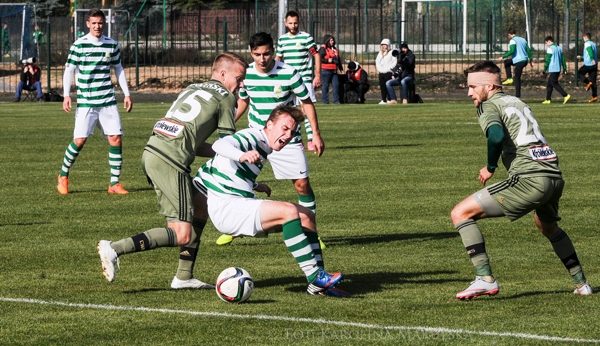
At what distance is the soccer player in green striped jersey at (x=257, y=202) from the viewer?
26.4ft

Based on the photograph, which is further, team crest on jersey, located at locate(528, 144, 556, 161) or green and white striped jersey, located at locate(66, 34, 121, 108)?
green and white striped jersey, located at locate(66, 34, 121, 108)

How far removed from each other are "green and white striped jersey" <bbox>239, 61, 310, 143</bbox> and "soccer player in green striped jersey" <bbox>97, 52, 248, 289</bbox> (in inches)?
93.6

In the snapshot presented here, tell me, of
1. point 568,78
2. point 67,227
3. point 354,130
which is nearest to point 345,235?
point 67,227

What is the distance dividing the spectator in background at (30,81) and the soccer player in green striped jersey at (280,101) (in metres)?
28.0

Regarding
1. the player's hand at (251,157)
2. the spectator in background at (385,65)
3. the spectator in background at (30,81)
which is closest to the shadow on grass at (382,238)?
the player's hand at (251,157)

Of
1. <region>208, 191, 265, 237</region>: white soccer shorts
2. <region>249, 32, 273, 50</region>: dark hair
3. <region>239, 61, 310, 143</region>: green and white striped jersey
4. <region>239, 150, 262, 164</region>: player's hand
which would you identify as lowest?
<region>208, 191, 265, 237</region>: white soccer shorts

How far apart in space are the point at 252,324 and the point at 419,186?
8285 millimetres

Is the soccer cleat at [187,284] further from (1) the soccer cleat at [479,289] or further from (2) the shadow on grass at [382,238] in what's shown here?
(2) the shadow on grass at [382,238]

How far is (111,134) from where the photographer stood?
49.3ft

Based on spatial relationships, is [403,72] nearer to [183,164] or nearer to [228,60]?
[228,60]

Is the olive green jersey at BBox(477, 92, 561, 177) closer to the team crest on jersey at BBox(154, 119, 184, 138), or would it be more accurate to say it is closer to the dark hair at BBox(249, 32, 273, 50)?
the team crest on jersey at BBox(154, 119, 184, 138)

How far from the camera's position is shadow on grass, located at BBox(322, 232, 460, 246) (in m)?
11.2

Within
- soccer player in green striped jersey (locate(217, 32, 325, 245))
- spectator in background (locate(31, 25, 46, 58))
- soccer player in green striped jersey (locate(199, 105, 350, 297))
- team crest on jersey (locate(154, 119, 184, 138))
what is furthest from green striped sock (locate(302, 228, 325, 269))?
spectator in background (locate(31, 25, 46, 58))

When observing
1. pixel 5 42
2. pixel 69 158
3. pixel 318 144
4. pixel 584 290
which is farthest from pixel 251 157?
pixel 5 42
